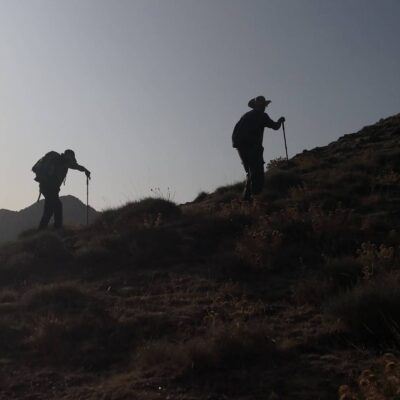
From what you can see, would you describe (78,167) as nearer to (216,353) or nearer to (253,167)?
(253,167)

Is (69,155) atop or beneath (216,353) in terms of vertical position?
atop

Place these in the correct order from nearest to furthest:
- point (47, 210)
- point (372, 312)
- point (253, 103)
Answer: point (372, 312), point (253, 103), point (47, 210)

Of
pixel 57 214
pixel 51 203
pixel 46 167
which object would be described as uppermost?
pixel 46 167

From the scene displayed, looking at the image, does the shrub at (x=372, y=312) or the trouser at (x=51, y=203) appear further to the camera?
the trouser at (x=51, y=203)

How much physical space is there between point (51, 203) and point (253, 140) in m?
5.14

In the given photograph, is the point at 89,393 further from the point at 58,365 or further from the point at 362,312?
the point at 362,312

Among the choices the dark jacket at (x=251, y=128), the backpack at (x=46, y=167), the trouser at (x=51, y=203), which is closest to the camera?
the dark jacket at (x=251, y=128)

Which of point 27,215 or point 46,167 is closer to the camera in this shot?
point 46,167

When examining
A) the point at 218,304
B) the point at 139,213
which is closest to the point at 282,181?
the point at 139,213

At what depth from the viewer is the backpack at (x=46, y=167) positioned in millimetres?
14492

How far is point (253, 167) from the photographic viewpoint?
1227 cm

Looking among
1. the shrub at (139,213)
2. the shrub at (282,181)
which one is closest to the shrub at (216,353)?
the shrub at (139,213)

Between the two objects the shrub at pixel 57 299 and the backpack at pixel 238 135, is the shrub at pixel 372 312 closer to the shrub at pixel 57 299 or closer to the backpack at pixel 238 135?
the shrub at pixel 57 299

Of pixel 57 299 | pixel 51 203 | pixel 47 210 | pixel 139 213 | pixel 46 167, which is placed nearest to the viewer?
pixel 57 299
